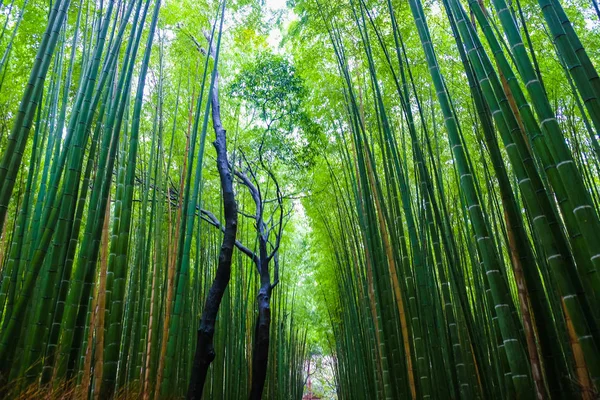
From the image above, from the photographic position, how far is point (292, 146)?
5.29 metres

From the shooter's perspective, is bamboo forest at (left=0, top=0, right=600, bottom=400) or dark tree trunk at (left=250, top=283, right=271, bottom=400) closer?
bamboo forest at (left=0, top=0, right=600, bottom=400)

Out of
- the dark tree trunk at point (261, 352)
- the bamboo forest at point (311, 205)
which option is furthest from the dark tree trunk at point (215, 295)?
the dark tree trunk at point (261, 352)

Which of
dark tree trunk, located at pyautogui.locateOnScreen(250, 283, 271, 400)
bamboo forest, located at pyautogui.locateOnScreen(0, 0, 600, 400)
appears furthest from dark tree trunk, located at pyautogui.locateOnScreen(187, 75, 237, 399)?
dark tree trunk, located at pyautogui.locateOnScreen(250, 283, 271, 400)

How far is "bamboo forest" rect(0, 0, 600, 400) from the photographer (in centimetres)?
120

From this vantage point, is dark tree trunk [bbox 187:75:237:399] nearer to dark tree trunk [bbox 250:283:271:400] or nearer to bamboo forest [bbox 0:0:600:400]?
bamboo forest [bbox 0:0:600:400]

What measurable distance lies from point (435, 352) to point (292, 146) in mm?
3687

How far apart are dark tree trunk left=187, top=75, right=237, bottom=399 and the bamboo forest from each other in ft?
0.05

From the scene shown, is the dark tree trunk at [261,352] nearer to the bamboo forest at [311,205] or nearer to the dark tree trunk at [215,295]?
the bamboo forest at [311,205]

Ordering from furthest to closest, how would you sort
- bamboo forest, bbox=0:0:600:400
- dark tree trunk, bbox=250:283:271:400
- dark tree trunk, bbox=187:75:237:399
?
dark tree trunk, bbox=250:283:271:400, dark tree trunk, bbox=187:75:237:399, bamboo forest, bbox=0:0:600:400

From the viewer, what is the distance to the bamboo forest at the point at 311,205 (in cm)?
120

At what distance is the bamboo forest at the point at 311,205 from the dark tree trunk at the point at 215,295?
2 cm

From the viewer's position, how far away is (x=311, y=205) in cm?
595

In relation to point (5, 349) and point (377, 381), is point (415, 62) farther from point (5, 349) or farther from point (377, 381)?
point (5, 349)

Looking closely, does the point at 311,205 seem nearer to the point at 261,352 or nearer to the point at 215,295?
the point at 261,352
